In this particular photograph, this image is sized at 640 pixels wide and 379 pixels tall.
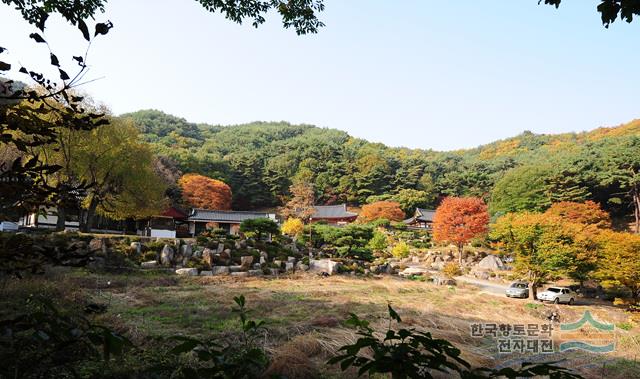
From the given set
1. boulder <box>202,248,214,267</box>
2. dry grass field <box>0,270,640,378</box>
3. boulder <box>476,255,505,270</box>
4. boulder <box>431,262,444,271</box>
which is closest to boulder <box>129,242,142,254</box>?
dry grass field <box>0,270,640,378</box>

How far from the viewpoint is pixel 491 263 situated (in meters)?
27.1

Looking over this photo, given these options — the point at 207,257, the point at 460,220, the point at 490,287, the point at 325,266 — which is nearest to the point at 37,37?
the point at 207,257

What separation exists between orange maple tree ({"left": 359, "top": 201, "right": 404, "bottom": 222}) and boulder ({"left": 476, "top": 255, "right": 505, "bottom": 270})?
511 inches

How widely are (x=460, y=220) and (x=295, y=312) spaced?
2075 centimetres

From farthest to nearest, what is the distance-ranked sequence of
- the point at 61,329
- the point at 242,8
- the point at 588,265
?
the point at 588,265 < the point at 242,8 < the point at 61,329

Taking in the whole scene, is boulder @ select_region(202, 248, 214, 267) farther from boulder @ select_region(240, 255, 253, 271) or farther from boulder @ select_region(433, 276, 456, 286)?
boulder @ select_region(433, 276, 456, 286)

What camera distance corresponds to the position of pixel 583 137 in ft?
215

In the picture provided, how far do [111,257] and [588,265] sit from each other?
67.3 ft

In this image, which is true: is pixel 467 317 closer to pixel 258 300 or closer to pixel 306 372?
pixel 258 300

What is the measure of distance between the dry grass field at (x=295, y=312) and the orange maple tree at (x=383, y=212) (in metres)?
24.2

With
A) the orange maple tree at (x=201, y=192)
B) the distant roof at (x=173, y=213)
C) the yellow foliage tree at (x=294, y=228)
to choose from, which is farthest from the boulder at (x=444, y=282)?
the orange maple tree at (x=201, y=192)

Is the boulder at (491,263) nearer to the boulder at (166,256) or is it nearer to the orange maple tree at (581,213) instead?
the orange maple tree at (581,213)

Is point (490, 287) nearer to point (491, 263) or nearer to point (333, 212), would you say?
point (491, 263)

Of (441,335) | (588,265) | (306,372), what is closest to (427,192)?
(588,265)
